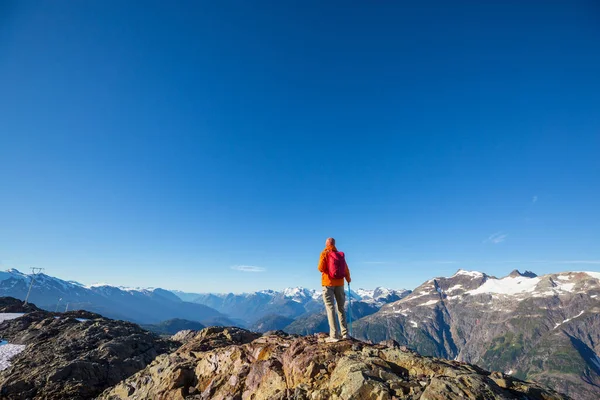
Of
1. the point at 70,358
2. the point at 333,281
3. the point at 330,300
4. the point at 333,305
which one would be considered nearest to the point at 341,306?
the point at 333,305

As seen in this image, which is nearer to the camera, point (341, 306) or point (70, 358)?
point (341, 306)

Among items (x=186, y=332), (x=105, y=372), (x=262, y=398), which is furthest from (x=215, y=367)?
(x=186, y=332)

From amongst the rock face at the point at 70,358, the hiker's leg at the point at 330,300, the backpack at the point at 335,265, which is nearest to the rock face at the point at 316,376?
the hiker's leg at the point at 330,300

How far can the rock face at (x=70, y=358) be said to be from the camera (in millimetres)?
25562

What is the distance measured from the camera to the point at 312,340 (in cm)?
1728

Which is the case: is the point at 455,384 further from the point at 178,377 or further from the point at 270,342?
the point at 178,377

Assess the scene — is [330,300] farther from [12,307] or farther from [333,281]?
[12,307]

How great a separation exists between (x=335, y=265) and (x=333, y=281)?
0.96 meters

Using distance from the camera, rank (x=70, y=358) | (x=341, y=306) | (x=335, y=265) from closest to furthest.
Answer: (x=335, y=265)
(x=341, y=306)
(x=70, y=358)

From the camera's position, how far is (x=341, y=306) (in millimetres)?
17203

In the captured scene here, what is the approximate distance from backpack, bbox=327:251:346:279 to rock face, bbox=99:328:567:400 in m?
3.67

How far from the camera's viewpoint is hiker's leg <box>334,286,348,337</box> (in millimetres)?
16686

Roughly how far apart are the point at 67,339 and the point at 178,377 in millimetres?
32543

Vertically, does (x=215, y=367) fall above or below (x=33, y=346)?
above
